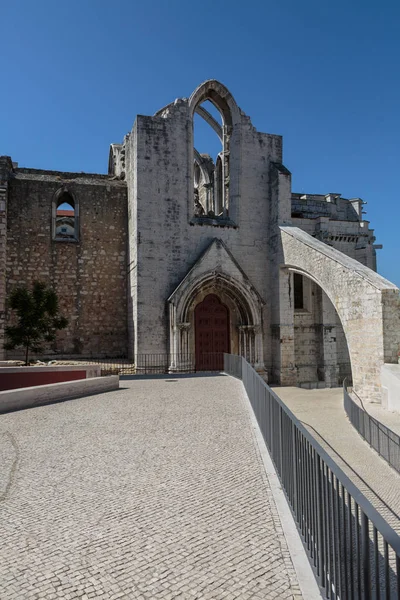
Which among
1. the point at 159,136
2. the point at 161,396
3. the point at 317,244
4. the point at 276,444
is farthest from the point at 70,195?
the point at 276,444

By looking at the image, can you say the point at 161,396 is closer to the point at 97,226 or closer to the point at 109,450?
the point at 109,450

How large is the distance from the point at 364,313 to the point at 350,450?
14.0ft

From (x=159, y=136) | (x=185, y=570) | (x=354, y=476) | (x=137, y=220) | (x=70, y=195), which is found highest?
(x=159, y=136)

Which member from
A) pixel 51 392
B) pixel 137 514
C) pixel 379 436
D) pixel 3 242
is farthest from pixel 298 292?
pixel 137 514

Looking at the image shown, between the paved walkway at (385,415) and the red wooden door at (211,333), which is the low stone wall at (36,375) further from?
the paved walkway at (385,415)

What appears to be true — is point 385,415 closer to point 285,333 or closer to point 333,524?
point 285,333

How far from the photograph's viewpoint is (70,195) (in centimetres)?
1839

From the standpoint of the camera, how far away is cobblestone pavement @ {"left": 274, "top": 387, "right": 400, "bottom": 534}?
21.7ft

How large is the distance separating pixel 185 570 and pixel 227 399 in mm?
6718

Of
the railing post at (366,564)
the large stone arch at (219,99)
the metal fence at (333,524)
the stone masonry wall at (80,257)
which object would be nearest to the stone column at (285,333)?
the stone masonry wall at (80,257)

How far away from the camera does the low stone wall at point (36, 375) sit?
11.2 meters

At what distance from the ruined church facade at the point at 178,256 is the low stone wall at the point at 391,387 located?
480 cm

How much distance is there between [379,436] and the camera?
8.67m

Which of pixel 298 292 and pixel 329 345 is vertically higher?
pixel 298 292
